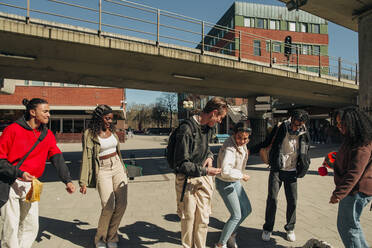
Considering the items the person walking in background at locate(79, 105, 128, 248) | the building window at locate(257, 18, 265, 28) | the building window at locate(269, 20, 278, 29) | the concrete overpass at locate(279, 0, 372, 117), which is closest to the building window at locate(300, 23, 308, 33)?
the building window at locate(269, 20, 278, 29)

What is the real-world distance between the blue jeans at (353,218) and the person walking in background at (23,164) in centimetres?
286

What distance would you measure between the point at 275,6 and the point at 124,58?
140 ft

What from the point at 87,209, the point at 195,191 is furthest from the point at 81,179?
the point at 87,209

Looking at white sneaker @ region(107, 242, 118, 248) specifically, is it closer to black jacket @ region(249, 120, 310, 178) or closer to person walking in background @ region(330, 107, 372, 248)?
black jacket @ region(249, 120, 310, 178)

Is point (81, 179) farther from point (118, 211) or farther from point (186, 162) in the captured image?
point (186, 162)

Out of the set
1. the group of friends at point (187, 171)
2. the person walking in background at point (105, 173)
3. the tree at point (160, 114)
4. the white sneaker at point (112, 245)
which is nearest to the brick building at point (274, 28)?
the tree at point (160, 114)

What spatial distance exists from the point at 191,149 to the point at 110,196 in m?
1.38

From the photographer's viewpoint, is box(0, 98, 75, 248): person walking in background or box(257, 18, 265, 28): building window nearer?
box(0, 98, 75, 248): person walking in background

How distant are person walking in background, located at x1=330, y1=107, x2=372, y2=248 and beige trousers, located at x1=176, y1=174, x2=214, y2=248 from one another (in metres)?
1.23

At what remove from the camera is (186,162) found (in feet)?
7.75

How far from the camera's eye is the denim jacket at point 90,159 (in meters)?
3.06

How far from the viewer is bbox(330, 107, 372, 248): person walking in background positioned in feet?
7.54

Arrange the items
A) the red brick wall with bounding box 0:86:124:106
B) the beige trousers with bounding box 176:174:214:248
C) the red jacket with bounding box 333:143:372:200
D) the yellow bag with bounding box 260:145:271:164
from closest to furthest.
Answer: the red jacket with bounding box 333:143:372:200 → the beige trousers with bounding box 176:174:214:248 → the yellow bag with bounding box 260:145:271:164 → the red brick wall with bounding box 0:86:124:106

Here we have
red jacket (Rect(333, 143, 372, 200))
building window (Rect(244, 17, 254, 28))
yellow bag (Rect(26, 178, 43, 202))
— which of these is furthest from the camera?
building window (Rect(244, 17, 254, 28))
